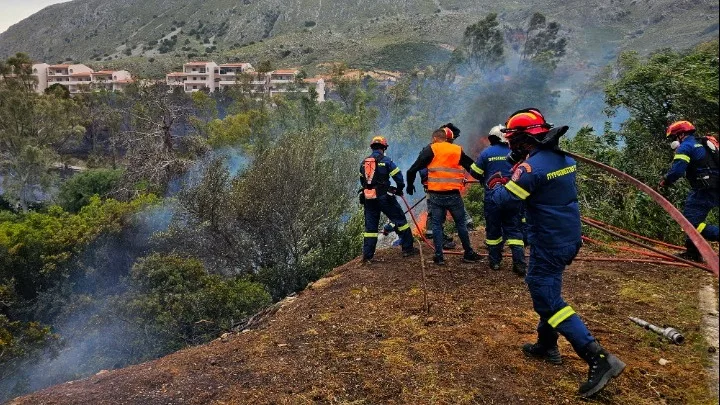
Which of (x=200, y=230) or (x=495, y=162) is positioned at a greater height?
(x=495, y=162)

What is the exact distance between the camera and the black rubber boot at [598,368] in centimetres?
336

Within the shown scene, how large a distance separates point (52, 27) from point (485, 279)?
20191 cm

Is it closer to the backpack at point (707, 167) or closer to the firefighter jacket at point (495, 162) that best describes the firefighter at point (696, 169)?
the backpack at point (707, 167)

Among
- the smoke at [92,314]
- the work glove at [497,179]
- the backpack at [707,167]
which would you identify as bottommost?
the smoke at [92,314]

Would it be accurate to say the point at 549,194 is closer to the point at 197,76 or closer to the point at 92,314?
the point at 92,314

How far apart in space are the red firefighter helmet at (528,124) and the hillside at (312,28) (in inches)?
1988

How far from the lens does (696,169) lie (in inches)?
218

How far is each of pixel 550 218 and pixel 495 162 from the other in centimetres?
235

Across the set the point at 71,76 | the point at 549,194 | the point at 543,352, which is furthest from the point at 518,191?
the point at 71,76

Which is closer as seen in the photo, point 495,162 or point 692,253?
point 495,162

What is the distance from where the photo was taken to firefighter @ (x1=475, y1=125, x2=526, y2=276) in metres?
5.88

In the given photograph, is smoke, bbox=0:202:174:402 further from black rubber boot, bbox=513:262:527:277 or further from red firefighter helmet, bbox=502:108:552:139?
red firefighter helmet, bbox=502:108:552:139

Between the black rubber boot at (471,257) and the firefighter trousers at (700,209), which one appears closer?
the firefighter trousers at (700,209)

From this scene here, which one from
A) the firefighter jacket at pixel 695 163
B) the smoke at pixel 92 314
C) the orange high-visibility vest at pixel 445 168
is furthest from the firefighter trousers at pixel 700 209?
the smoke at pixel 92 314
